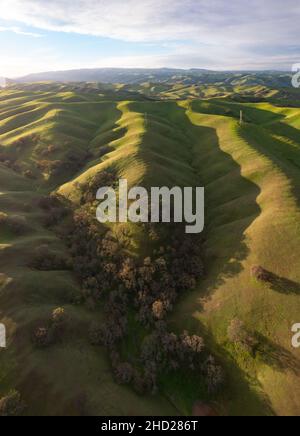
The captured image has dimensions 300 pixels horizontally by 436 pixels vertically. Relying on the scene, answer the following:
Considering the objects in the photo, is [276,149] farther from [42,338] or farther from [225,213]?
[42,338]

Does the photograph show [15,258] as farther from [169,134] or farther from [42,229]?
[169,134]

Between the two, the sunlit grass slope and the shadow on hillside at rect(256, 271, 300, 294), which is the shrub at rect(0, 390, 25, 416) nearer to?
the sunlit grass slope

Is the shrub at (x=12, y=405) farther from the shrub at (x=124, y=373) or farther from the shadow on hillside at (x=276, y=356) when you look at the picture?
the shadow on hillside at (x=276, y=356)

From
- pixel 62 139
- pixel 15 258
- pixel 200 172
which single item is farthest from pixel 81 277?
pixel 62 139

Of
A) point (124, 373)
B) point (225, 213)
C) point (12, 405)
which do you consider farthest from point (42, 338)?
point (225, 213)
